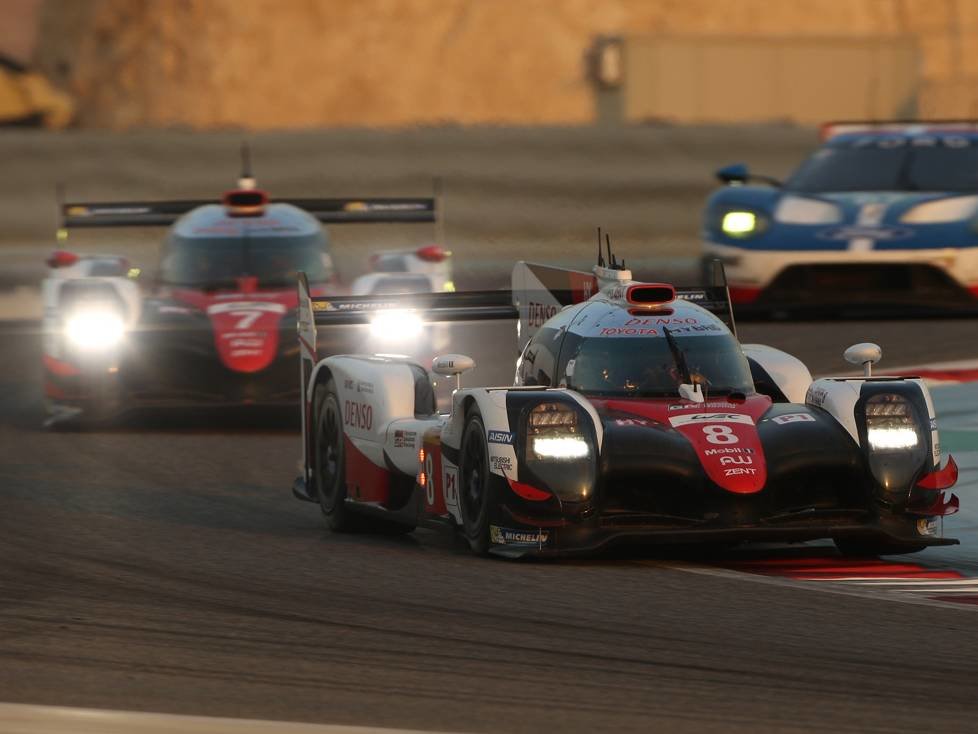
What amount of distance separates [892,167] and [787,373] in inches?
333

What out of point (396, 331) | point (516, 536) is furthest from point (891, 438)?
point (396, 331)

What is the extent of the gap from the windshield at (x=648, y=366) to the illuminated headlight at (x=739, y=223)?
317 inches

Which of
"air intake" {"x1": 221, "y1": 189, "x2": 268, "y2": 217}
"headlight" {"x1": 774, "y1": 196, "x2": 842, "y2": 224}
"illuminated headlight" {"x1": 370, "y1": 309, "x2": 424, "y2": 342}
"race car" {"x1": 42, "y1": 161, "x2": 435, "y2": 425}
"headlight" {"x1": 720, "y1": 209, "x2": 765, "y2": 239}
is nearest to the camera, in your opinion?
"illuminated headlight" {"x1": 370, "y1": 309, "x2": 424, "y2": 342}

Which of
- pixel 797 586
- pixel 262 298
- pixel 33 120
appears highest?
pixel 33 120

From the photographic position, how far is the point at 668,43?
31422 millimetres

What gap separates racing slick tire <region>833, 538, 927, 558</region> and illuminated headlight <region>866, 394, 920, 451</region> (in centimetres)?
35

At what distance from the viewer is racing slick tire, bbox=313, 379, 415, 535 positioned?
9812 mm

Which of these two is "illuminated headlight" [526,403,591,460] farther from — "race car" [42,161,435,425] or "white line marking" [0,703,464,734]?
"race car" [42,161,435,425]

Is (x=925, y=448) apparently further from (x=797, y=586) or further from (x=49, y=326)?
(x=49, y=326)

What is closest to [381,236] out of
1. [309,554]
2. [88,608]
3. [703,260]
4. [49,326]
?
[703,260]

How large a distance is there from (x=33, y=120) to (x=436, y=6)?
5631 millimetres

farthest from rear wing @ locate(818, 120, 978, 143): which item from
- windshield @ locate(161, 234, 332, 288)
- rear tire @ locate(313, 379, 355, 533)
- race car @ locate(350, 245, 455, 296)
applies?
rear tire @ locate(313, 379, 355, 533)

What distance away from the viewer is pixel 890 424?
852cm

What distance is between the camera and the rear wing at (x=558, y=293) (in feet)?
33.6
